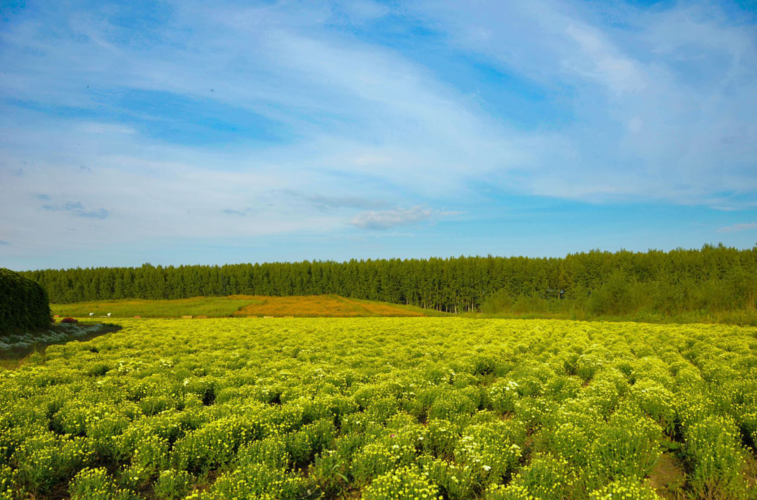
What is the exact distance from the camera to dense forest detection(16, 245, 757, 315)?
44.7 m

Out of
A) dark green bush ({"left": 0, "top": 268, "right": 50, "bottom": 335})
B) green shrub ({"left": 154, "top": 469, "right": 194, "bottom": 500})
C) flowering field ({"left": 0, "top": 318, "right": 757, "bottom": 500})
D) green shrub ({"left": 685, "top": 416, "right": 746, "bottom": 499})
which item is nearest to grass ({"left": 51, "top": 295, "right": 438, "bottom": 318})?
dark green bush ({"left": 0, "top": 268, "right": 50, "bottom": 335})

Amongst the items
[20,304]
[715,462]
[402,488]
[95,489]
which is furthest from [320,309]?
[715,462]

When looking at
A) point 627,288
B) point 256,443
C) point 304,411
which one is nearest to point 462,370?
point 304,411

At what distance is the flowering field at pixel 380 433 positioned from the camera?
6.18m

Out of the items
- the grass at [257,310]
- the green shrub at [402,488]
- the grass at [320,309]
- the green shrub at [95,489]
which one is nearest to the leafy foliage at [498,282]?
the grass at [320,309]

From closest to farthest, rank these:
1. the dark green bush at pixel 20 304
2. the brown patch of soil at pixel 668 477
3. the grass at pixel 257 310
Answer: the brown patch of soil at pixel 668 477
the dark green bush at pixel 20 304
the grass at pixel 257 310

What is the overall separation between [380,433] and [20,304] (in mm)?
25273

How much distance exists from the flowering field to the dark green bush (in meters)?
10.0

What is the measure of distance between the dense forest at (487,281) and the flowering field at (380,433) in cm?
3566

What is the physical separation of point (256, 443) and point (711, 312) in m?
46.9

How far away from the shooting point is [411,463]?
6574mm

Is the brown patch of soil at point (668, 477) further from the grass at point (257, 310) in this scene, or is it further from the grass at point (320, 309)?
the grass at point (257, 310)

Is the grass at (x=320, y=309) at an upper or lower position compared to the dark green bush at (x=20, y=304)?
lower

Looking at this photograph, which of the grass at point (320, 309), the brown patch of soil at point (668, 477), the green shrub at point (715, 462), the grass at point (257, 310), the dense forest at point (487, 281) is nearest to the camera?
the green shrub at point (715, 462)
